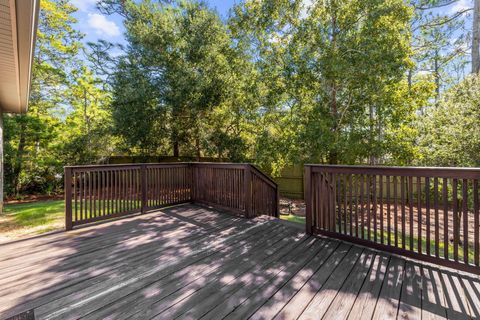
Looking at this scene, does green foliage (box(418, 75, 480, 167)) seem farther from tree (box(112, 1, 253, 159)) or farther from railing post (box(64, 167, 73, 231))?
railing post (box(64, 167, 73, 231))

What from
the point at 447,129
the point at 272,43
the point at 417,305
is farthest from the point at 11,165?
the point at 447,129

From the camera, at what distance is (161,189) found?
4.93 metres

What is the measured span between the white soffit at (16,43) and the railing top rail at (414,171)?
3.67 meters

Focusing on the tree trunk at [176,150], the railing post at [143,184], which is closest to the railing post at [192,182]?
the railing post at [143,184]

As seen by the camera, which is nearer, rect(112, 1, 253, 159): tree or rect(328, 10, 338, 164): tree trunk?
rect(328, 10, 338, 164): tree trunk

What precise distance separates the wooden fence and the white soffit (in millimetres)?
1713

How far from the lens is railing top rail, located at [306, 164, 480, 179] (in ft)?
7.35

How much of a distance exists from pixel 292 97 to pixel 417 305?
4.75 meters

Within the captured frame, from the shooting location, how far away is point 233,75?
8.11 m

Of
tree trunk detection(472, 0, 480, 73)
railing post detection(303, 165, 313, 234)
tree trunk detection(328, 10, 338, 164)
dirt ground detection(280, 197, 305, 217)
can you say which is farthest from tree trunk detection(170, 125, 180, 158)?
tree trunk detection(472, 0, 480, 73)

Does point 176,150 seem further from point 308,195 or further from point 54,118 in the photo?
point 308,195

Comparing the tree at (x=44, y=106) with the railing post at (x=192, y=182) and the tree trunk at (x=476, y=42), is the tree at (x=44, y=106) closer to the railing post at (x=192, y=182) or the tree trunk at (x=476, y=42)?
the railing post at (x=192, y=182)

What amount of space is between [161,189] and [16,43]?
3.08 m

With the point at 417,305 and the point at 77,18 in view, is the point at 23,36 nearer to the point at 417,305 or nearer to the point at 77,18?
the point at 417,305
